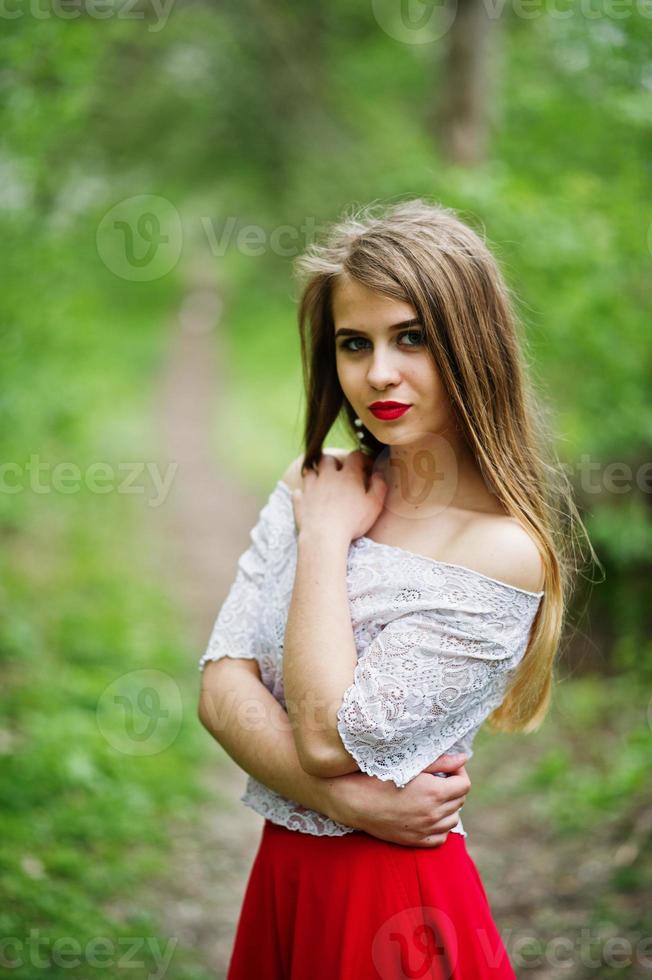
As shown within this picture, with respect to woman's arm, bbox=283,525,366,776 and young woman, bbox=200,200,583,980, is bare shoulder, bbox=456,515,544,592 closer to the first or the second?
young woman, bbox=200,200,583,980

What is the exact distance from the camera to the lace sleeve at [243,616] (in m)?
2.05

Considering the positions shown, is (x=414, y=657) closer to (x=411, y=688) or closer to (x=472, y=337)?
(x=411, y=688)

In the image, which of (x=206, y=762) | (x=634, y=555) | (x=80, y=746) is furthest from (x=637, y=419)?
(x=80, y=746)

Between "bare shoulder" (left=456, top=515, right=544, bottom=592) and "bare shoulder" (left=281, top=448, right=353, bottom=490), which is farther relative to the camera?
"bare shoulder" (left=281, top=448, right=353, bottom=490)

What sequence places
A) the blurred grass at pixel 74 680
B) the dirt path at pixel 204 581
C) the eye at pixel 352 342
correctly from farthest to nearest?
the dirt path at pixel 204 581 < the blurred grass at pixel 74 680 < the eye at pixel 352 342

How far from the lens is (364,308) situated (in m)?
1.88

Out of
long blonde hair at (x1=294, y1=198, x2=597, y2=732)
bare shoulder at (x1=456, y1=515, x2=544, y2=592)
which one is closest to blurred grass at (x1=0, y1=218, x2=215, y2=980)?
long blonde hair at (x1=294, y1=198, x2=597, y2=732)

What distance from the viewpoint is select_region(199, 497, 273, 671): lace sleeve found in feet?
6.72

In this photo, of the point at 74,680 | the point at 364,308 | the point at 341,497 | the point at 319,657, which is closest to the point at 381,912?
the point at 319,657

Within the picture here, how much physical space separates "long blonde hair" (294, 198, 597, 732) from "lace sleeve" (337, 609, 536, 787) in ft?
0.83

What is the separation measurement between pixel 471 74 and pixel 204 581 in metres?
4.70

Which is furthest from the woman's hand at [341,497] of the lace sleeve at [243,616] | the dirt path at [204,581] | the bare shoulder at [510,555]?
the dirt path at [204,581]

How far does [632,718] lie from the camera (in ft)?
15.9

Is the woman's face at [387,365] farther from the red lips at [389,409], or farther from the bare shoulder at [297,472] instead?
the bare shoulder at [297,472]
